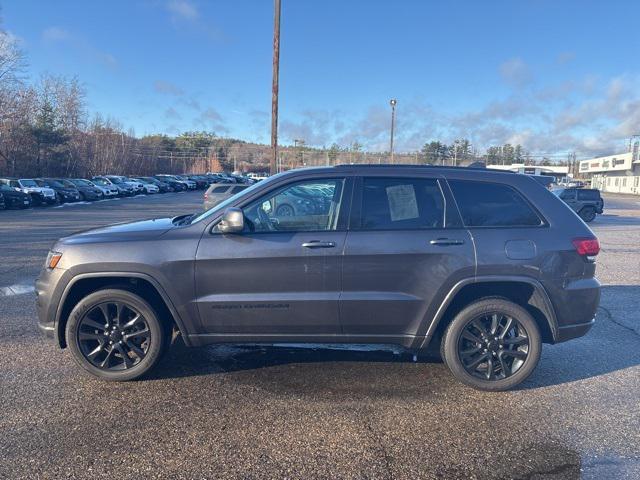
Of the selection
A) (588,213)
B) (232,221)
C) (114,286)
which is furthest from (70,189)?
(232,221)

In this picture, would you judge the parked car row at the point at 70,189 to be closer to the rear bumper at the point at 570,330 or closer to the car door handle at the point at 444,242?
the car door handle at the point at 444,242

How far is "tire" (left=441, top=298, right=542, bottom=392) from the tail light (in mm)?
693

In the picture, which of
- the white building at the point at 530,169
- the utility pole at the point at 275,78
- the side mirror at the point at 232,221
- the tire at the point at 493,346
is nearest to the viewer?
the side mirror at the point at 232,221

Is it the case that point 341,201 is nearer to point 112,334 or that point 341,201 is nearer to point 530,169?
point 112,334

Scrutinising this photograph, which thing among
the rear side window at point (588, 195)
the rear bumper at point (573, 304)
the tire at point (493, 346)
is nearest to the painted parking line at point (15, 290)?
the tire at point (493, 346)

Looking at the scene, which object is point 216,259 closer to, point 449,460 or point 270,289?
point 270,289

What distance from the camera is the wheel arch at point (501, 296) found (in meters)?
4.01

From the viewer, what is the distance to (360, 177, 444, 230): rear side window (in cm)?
411

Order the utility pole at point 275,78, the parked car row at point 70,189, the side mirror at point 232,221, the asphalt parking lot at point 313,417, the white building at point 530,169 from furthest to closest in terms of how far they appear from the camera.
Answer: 1. the parked car row at point 70,189
2. the utility pole at point 275,78
3. the white building at point 530,169
4. the side mirror at point 232,221
5. the asphalt parking lot at point 313,417

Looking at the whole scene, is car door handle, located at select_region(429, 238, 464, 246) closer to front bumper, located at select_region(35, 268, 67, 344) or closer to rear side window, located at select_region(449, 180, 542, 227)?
rear side window, located at select_region(449, 180, 542, 227)

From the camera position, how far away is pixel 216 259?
4.00 m

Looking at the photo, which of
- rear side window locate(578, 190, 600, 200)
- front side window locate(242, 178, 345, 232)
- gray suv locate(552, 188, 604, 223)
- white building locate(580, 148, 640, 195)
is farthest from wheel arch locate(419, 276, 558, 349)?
white building locate(580, 148, 640, 195)

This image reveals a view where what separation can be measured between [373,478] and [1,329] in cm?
467

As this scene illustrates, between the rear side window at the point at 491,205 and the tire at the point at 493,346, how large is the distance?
666 mm
